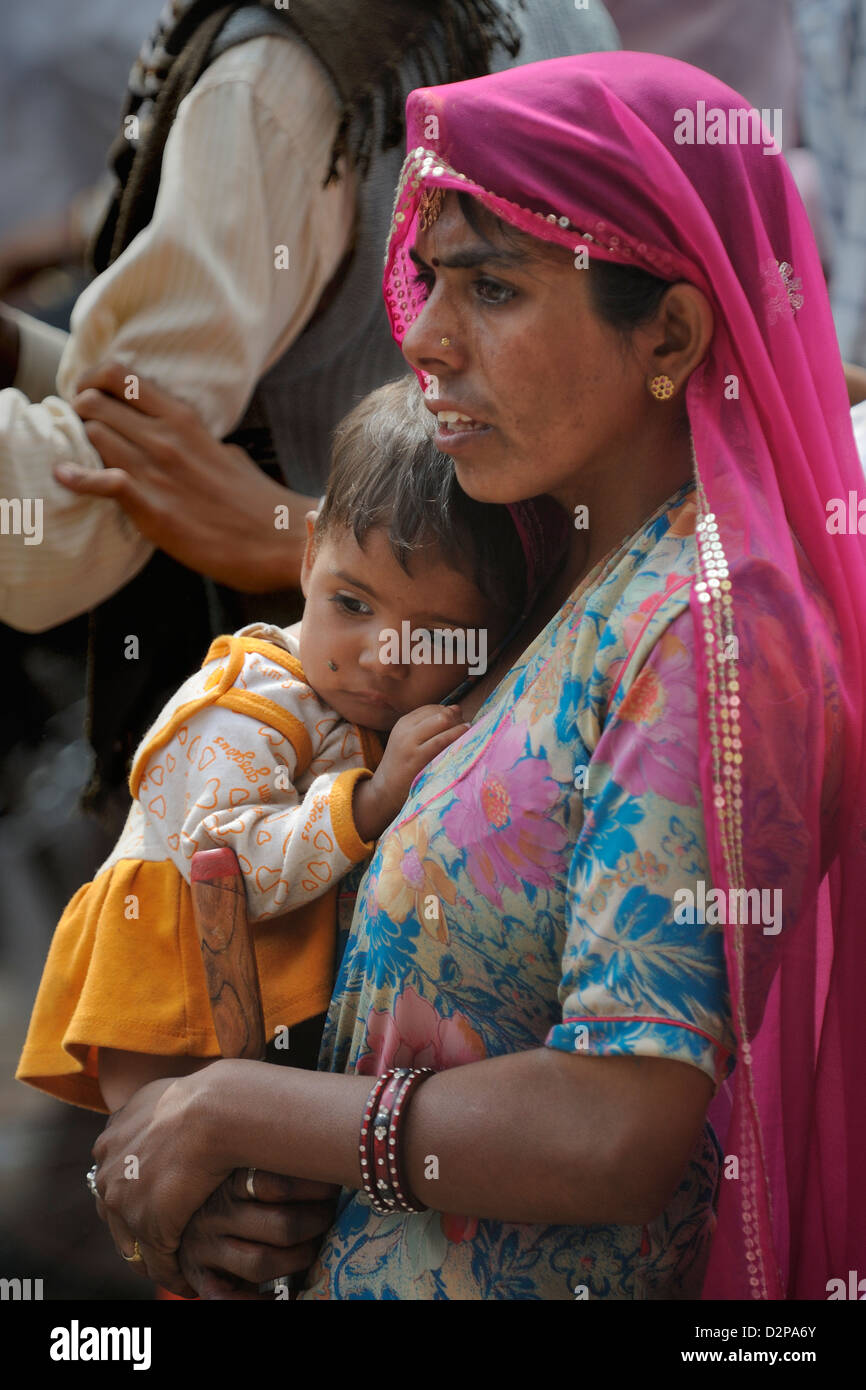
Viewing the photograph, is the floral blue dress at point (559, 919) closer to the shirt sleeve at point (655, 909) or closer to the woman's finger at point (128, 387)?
the shirt sleeve at point (655, 909)

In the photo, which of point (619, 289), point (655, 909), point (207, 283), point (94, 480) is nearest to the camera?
point (655, 909)

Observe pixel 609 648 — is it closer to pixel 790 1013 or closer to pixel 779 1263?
pixel 790 1013

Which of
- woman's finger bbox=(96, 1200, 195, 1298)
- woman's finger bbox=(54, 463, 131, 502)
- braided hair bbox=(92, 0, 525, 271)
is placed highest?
braided hair bbox=(92, 0, 525, 271)

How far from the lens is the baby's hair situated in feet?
4.00

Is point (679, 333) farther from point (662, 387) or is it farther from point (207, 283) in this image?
point (207, 283)

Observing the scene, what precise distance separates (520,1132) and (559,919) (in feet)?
0.51

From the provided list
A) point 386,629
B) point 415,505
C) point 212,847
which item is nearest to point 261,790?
point 212,847

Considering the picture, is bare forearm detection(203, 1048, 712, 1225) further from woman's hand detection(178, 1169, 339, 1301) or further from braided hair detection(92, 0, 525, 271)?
braided hair detection(92, 0, 525, 271)

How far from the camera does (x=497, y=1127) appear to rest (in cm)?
95

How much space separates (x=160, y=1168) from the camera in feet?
3.75

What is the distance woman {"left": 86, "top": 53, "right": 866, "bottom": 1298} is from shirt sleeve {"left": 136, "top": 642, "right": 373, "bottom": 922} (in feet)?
0.23

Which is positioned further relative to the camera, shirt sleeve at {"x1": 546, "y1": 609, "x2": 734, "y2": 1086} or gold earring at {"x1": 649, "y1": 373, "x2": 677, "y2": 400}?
gold earring at {"x1": 649, "y1": 373, "x2": 677, "y2": 400}

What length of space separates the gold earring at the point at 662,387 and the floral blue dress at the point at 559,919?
3.1 inches

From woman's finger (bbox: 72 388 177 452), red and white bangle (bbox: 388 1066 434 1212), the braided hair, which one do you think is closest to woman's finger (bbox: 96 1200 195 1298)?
red and white bangle (bbox: 388 1066 434 1212)
